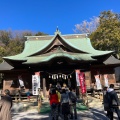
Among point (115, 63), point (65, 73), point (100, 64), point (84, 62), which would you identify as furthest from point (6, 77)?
point (115, 63)

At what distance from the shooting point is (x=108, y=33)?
28031 mm

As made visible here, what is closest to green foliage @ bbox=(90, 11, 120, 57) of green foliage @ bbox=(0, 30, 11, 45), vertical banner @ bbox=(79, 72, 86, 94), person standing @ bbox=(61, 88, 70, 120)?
vertical banner @ bbox=(79, 72, 86, 94)

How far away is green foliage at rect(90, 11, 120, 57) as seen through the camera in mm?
27453

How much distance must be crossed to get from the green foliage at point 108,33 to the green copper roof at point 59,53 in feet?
15.8

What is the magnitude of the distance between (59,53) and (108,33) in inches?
503

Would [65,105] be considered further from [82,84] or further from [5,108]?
[82,84]

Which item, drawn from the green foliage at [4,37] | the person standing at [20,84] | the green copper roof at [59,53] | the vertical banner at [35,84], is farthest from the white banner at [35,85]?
the green foliage at [4,37]

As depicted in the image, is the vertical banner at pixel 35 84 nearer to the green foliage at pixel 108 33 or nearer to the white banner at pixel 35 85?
the white banner at pixel 35 85

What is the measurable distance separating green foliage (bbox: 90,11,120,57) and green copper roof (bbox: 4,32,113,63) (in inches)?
190

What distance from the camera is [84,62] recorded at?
18.0m

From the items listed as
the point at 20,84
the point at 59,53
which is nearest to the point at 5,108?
the point at 59,53

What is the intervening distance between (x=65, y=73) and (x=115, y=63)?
5.12 metres

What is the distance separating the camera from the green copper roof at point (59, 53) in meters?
18.2

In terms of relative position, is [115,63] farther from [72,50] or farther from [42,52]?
[42,52]
